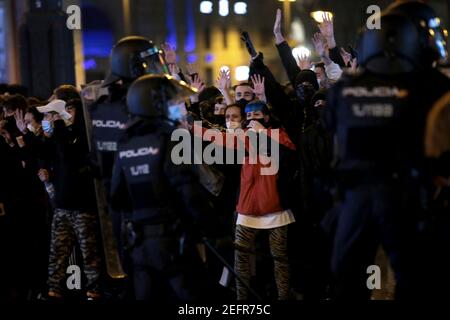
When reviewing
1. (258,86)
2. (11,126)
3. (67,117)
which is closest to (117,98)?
(67,117)

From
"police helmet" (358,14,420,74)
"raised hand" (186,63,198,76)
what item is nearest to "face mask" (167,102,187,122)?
"police helmet" (358,14,420,74)

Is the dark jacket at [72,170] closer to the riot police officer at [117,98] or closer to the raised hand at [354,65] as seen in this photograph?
the riot police officer at [117,98]

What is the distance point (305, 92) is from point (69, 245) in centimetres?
269

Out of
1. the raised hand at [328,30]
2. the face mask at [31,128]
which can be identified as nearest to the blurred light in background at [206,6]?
the raised hand at [328,30]

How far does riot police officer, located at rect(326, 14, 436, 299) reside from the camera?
689cm

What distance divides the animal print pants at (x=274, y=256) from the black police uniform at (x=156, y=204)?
1.98 meters

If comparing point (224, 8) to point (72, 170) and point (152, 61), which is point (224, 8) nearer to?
point (72, 170)

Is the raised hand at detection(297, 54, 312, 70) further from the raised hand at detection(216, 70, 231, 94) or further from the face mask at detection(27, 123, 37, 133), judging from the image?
the face mask at detection(27, 123, 37, 133)

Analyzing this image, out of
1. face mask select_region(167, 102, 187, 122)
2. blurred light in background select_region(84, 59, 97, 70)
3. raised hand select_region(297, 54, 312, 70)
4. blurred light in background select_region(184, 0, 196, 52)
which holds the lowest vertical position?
blurred light in background select_region(84, 59, 97, 70)

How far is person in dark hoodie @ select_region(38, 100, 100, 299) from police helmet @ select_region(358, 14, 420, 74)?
339cm

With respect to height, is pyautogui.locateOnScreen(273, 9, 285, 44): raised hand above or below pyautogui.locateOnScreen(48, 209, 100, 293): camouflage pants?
above

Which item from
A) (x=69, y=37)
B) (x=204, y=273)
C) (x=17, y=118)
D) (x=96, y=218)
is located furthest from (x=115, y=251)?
(x=69, y=37)

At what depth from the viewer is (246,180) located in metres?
9.05

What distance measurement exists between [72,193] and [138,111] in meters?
2.53
